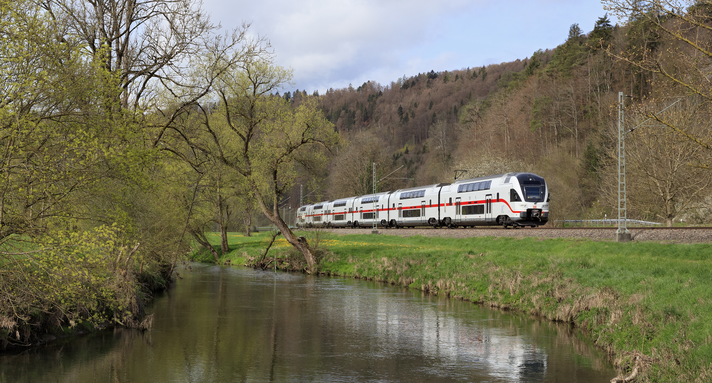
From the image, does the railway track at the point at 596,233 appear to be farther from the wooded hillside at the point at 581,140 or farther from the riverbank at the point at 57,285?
the riverbank at the point at 57,285

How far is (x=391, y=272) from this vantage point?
30328 millimetres

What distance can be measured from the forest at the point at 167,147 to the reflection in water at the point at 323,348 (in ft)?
4.12

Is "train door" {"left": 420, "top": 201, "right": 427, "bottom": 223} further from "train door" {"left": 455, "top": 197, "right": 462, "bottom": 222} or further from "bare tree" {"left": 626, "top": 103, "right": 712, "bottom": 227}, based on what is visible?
"bare tree" {"left": 626, "top": 103, "right": 712, "bottom": 227}

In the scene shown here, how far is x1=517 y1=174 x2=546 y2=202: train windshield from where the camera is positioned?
38.9m

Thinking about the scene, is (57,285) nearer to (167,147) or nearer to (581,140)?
(167,147)

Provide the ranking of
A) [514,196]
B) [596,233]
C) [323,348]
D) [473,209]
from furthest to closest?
[473,209] → [514,196] → [596,233] → [323,348]

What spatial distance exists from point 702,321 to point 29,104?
14.2 m

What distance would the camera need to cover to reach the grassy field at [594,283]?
451 inches

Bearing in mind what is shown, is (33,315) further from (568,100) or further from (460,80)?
(460,80)

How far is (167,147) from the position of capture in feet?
77.8

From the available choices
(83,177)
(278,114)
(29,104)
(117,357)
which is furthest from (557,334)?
(278,114)

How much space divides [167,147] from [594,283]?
56.3ft

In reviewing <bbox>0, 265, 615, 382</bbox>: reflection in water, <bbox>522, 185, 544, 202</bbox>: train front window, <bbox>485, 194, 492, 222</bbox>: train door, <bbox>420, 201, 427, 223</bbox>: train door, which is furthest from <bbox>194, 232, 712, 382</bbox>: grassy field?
<bbox>420, 201, 427, 223</bbox>: train door

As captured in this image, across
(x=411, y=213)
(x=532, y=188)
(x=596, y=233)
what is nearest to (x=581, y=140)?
(x=411, y=213)
